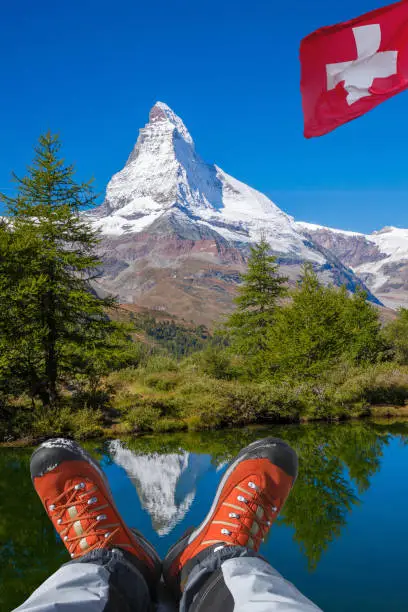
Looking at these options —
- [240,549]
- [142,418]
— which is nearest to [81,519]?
[240,549]

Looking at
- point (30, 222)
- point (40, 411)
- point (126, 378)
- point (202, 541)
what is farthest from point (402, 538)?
point (126, 378)

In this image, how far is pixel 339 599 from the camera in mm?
3119

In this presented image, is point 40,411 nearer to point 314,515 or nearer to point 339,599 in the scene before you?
point 314,515

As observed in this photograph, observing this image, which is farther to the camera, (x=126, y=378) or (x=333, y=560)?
(x=126, y=378)

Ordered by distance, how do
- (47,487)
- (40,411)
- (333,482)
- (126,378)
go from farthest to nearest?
(126,378)
(40,411)
(333,482)
(47,487)

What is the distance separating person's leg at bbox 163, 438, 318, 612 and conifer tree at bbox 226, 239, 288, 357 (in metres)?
15.7

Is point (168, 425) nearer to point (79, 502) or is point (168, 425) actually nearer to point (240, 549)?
point (79, 502)

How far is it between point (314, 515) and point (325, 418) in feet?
24.8

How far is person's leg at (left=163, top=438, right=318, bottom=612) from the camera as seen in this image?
1.68m

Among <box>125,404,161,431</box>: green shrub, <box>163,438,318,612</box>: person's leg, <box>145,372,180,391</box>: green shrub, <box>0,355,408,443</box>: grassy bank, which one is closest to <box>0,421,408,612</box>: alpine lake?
<box>163,438,318,612</box>: person's leg

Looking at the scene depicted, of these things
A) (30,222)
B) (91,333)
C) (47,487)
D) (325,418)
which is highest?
(30,222)

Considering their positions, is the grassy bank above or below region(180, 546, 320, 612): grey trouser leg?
below

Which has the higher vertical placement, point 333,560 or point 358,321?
point 358,321

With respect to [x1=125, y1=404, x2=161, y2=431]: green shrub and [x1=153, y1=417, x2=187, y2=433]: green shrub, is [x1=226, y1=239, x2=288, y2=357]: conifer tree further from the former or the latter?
[x1=125, y1=404, x2=161, y2=431]: green shrub
